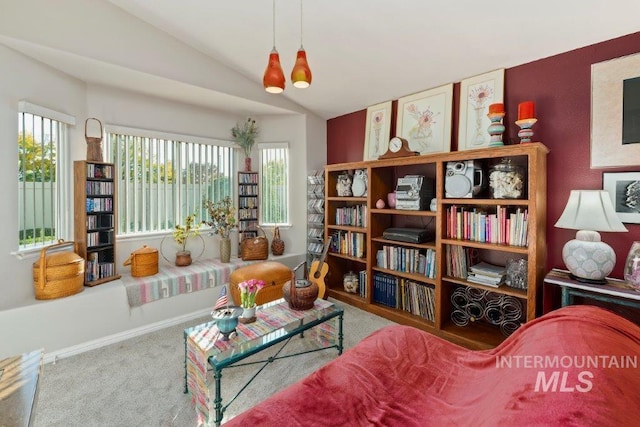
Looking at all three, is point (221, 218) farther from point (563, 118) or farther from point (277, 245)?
point (563, 118)

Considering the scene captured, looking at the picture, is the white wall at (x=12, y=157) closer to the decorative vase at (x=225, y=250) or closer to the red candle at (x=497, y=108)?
the decorative vase at (x=225, y=250)

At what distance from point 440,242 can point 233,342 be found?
6.27 feet

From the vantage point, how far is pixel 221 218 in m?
3.76

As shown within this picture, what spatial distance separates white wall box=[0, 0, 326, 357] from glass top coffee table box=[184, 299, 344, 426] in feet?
4.01

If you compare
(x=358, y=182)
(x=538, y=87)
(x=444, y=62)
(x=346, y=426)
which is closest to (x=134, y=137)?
(x=358, y=182)

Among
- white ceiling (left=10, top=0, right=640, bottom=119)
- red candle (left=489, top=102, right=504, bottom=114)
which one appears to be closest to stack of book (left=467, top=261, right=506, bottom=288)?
red candle (left=489, top=102, right=504, bottom=114)

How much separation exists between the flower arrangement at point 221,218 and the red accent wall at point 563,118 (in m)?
3.16

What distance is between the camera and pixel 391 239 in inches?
122

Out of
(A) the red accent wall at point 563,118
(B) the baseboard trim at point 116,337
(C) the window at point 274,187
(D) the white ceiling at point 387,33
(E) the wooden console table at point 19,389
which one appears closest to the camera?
(E) the wooden console table at point 19,389

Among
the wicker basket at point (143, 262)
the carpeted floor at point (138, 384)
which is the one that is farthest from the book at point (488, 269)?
the wicker basket at point (143, 262)

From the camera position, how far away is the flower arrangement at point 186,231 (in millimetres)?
3520

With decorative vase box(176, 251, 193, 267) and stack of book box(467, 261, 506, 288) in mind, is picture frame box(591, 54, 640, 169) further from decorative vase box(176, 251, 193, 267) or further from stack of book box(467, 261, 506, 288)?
decorative vase box(176, 251, 193, 267)

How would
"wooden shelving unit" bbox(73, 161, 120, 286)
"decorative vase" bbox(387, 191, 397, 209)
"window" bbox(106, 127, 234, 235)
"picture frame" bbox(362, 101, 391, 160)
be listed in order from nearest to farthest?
1. "wooden shelving unit" bbox(73, 161, 120, 286)
2. "decorative vase" bbox(387, 191, 397, 209)
3. "window" bbox(106, 127, 234, 235)
4. "picture frame" bbox(362, 101, 391, 160)

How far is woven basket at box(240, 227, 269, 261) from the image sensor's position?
12.3ft
